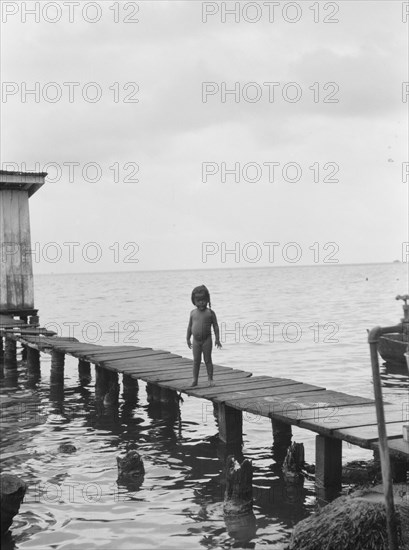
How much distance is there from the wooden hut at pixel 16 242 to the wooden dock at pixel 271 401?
4.23 meters

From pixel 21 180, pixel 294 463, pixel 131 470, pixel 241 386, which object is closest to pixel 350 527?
pixel 294 463

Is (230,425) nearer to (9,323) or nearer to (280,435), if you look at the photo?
(280,435)

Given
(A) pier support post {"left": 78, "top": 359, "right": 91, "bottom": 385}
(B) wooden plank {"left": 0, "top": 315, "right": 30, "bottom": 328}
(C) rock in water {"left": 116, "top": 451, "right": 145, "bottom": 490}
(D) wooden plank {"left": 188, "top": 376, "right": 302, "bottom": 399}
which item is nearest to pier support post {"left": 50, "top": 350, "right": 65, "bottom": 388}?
(A) pier support post {"left": 78, "top": 359, "right": 91, "bottom": 385}

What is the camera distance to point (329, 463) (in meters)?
8.65

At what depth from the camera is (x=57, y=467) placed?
1016 centimetres

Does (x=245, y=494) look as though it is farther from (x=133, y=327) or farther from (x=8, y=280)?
(x=133, y=327)

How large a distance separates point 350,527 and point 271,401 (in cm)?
353

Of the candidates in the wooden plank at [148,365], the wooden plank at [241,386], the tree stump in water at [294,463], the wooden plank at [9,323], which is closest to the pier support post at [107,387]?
the wooden plank at [148,365]

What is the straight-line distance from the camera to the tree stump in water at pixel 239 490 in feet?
26.6

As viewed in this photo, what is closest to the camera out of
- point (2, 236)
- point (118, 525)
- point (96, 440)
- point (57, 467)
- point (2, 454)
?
point (118, 525)

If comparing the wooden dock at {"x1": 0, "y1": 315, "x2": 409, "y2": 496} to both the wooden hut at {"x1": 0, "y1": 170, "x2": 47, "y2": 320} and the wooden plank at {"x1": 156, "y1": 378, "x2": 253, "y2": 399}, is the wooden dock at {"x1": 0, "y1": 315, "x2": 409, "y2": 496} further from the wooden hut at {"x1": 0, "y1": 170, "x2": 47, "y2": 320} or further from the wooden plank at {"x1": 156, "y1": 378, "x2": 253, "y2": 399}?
the wooden hut at {"x1": 0, "y1": 170, "x2": 47, "y2": 320}

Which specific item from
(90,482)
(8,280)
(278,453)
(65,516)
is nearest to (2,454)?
(90,482)

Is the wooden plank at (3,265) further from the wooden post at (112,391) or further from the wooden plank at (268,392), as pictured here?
the wooden plank at (268,392)

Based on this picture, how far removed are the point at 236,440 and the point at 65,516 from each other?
325 cm
